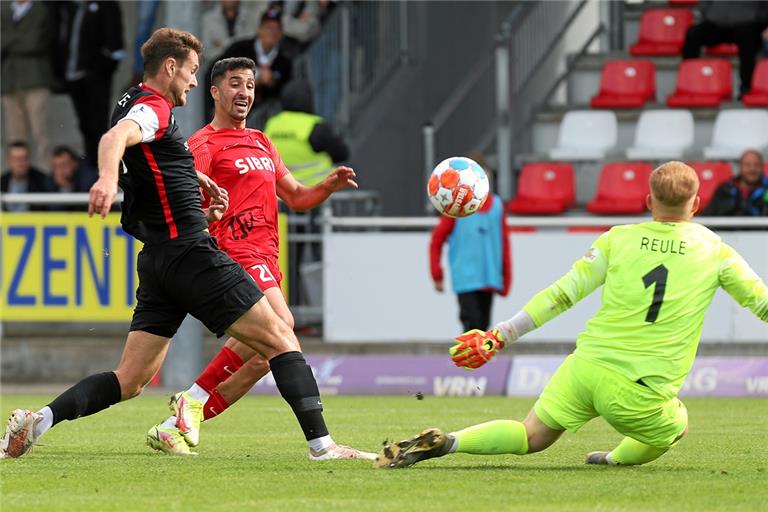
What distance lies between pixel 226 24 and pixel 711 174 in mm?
6062

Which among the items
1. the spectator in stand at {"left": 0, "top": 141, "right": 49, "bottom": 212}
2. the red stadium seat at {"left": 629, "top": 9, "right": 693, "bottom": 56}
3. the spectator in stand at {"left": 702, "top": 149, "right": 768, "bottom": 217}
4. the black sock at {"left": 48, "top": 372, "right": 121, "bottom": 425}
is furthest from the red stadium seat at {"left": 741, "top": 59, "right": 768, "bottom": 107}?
the black sock at {"left": 48, "top": 372, "right": 121, "bottom": 425}

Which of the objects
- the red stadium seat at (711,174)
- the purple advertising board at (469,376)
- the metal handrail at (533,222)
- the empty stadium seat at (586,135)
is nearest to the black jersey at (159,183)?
the purple advertising board at (469,376)

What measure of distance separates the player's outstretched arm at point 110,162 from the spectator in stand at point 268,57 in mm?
10878

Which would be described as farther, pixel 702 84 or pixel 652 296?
pixel 702 84

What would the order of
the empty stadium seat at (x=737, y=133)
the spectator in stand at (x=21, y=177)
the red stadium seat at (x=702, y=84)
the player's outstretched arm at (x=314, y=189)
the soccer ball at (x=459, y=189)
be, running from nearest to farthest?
the player's outstretched arm at (x=314, y=189) < the soccer ball at (x=459, y=189) < the spectator in stand at (x=21, y=177) < the empty stadium seat at (x=737, y=133) < the red stadium seat at (x=702, y=84)

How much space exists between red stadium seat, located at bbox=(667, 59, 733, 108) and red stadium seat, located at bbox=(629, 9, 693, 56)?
35.1 inches

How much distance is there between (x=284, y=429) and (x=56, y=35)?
1017cm

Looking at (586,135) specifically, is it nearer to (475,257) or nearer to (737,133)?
(737,133)

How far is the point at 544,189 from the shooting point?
1955 cm

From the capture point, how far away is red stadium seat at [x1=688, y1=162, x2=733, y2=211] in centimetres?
1852

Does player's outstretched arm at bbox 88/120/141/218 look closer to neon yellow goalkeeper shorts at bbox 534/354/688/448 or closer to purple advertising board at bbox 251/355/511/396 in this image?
neon yellow goalkeeper shorts at bbox 534/354/688/448

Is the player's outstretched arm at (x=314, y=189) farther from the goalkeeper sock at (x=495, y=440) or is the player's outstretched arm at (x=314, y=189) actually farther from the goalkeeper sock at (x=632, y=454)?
the goalkeeper sock at (x=632, y=454)

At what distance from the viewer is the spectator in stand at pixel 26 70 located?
1975 centimetres

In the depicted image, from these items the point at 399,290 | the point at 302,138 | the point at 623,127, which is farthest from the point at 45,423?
the point at 623,127
